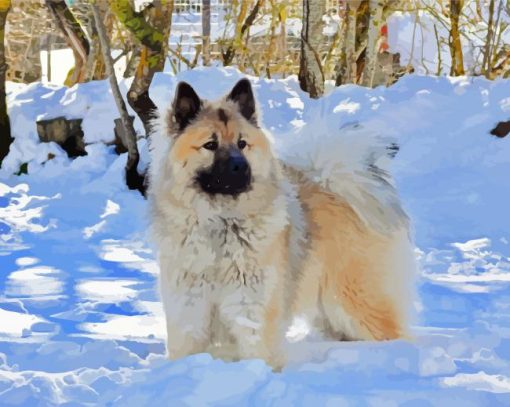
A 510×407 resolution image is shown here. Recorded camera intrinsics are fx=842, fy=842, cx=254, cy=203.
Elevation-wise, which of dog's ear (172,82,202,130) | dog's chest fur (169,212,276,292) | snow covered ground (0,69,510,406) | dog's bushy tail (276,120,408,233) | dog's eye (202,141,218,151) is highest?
dog's ear (172,82,202,130)

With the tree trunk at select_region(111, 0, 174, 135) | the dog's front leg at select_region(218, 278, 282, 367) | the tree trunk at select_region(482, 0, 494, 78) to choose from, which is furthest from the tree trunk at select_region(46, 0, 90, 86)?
the dog's front leg at select_region(218, 278, 282, 367)

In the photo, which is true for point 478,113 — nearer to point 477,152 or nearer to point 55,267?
point 477,152

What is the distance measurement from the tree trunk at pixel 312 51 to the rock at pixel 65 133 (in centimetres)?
322

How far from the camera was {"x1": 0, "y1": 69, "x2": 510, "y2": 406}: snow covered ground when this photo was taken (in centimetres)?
367

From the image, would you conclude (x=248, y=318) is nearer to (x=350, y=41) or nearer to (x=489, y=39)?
(x=350, y=41)

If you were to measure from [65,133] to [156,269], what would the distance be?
5040 millimetres

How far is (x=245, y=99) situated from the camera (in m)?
4.27

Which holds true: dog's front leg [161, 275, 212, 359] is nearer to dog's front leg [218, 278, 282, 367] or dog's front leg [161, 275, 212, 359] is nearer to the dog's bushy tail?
dog's front leg [218, 278, 282, 367]

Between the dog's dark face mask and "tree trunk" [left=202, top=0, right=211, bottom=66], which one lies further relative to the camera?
"tree trunk" [left=202, top=0, right=211, bottom=66]

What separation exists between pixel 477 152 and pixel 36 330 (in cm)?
612

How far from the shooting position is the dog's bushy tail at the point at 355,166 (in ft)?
14.8

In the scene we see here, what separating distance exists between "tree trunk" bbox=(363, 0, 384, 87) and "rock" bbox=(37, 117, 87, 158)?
14.1 feet

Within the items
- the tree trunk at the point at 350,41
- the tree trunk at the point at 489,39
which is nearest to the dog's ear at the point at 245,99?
the tree trunk at the point at 350,41

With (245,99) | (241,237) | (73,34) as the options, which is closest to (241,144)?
(245,99)
